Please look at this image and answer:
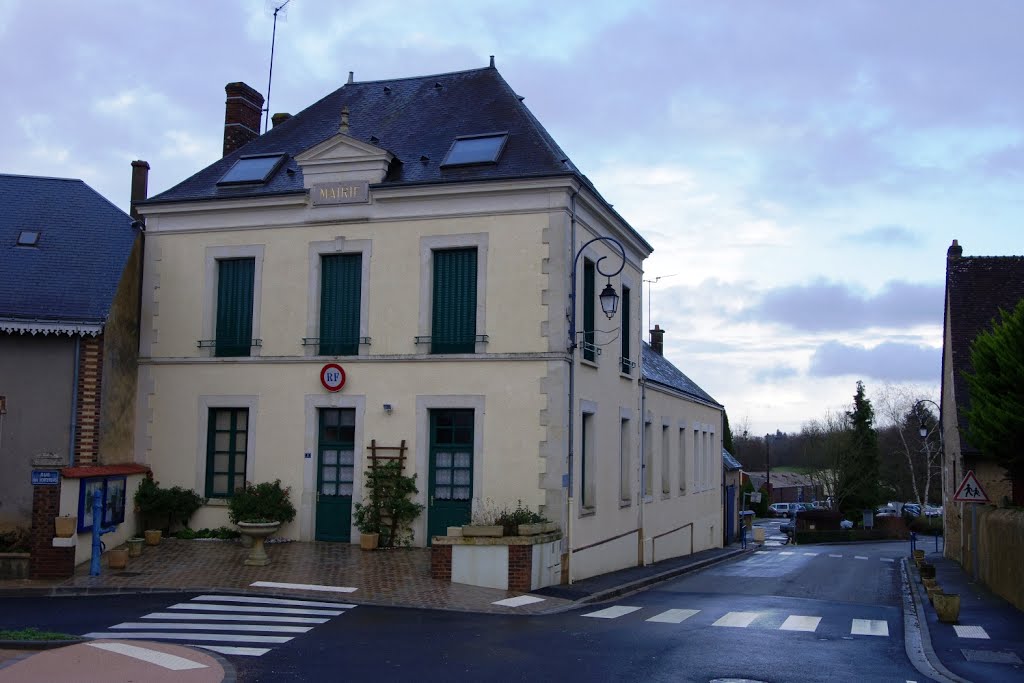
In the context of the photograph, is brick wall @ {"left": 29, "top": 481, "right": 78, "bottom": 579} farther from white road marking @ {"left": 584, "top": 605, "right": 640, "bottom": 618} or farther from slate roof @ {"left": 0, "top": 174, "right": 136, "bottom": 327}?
white road marking @ {"left": 584, "top": 605, "right": 640, "bottom": 618}

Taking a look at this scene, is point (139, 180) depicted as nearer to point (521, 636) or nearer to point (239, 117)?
point (239, 117)

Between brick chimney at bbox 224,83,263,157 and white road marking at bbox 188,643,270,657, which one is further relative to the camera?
brick chimney at bbox 224,83,263,157

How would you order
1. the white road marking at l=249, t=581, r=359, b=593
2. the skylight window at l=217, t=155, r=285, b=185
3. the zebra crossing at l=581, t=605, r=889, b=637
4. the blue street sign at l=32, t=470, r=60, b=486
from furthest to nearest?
the skylight window at l=217, t=155, r=285, b=185
the blue street sign at l=32, t=470, r=60, b=486
the white road marking at l=249, t=581, r=359, b=593
the zebra crossing at l=581, t=605, r=889, b=637

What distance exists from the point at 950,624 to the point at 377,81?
16.3m

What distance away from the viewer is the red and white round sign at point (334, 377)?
18.6 metres

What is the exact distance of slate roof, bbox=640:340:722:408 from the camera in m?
26.6

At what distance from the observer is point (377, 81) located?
22.9 m

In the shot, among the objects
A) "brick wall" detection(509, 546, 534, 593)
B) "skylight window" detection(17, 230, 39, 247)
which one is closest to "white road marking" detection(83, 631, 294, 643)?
"brick wall" detection(509, 546, 534, 593)

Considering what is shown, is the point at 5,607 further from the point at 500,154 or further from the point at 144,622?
the point at 500,154

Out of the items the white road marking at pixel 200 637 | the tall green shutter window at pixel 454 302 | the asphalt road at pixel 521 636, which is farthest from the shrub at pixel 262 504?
the white road marking at pixel 200 637

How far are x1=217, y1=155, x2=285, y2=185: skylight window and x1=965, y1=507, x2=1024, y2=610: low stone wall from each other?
1520 cm

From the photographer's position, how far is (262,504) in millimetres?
18125

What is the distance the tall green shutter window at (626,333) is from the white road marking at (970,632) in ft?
32.1

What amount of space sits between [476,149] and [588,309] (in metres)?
3.84
